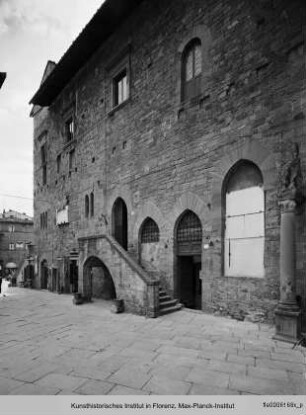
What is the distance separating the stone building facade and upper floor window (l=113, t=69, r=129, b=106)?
61mm

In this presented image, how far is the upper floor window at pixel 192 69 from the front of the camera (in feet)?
30.0

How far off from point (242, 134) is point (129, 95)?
5.84 meters

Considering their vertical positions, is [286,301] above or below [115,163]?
below

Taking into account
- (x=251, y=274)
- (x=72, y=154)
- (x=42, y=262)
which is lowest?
(x=42, y=262)

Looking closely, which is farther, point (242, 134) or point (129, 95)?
point (129, 95)

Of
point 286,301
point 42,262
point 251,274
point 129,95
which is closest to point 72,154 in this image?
point 129,95

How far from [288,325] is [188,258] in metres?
4.47

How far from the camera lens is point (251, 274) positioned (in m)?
7.37

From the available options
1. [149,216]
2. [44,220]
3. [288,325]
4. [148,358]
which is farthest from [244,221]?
[44,220]

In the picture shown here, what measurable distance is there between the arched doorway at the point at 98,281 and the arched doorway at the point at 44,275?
7.13 m

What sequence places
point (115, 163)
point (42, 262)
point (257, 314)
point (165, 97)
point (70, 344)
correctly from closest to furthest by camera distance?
point (70, 344) < point (257, 314) < point (165, 97) < point (115, 163) < point (42, 262)

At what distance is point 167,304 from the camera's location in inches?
339

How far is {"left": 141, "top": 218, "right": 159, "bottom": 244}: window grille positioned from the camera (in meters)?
10.4

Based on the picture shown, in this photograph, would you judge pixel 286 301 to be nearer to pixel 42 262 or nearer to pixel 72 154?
pixel 72 154
